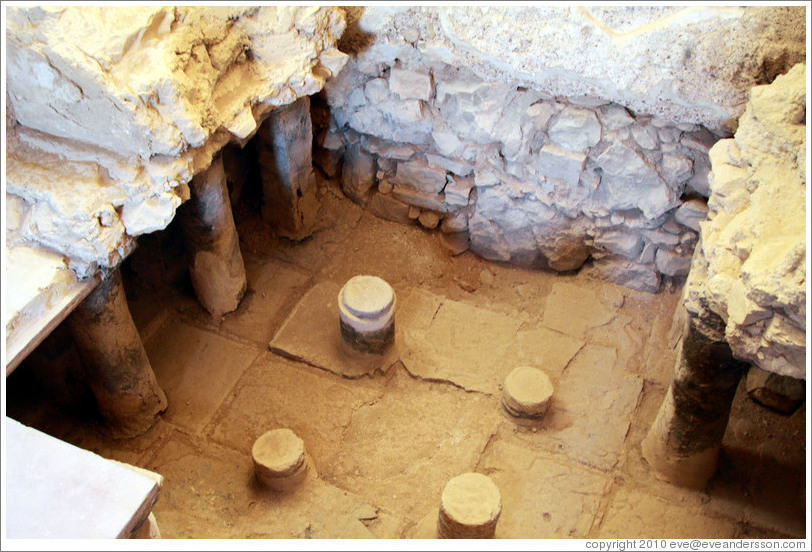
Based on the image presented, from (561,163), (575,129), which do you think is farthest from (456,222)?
(575,129)

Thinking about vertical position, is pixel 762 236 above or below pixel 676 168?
above

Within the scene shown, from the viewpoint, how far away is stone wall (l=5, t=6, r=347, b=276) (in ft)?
9.94

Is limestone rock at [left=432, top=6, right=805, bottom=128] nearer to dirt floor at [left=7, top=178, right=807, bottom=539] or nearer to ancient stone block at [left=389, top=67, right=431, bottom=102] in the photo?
ancient stone block at [left=389, top=67, right=431, bottom=102]

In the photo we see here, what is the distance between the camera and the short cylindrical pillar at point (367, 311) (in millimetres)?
4129

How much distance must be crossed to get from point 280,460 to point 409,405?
91 cm

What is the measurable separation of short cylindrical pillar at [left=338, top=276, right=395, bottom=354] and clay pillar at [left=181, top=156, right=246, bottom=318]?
77cm

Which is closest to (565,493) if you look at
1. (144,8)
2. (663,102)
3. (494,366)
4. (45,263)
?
(494,366)

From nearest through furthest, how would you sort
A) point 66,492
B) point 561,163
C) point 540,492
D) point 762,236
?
1. point 66,492
2. point 762,236
3. point 540,492
4. point 561,163

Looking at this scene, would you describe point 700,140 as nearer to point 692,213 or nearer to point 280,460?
point 692,213

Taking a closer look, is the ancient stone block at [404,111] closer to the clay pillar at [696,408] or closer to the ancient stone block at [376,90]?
the ancient stone block at [376,90]

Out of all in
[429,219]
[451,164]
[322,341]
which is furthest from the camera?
[429,219]

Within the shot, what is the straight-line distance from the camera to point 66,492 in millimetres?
2443

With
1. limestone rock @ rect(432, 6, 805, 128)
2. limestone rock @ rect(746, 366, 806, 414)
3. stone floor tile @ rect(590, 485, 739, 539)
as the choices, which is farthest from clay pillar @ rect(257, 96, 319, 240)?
limestone rock @ rect(746, 366, 806, 414)

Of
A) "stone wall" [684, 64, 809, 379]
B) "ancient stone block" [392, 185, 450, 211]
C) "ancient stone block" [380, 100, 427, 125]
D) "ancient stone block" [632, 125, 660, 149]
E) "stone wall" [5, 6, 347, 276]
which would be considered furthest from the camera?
"ancient stone block" [392, 185, 450, 211]
